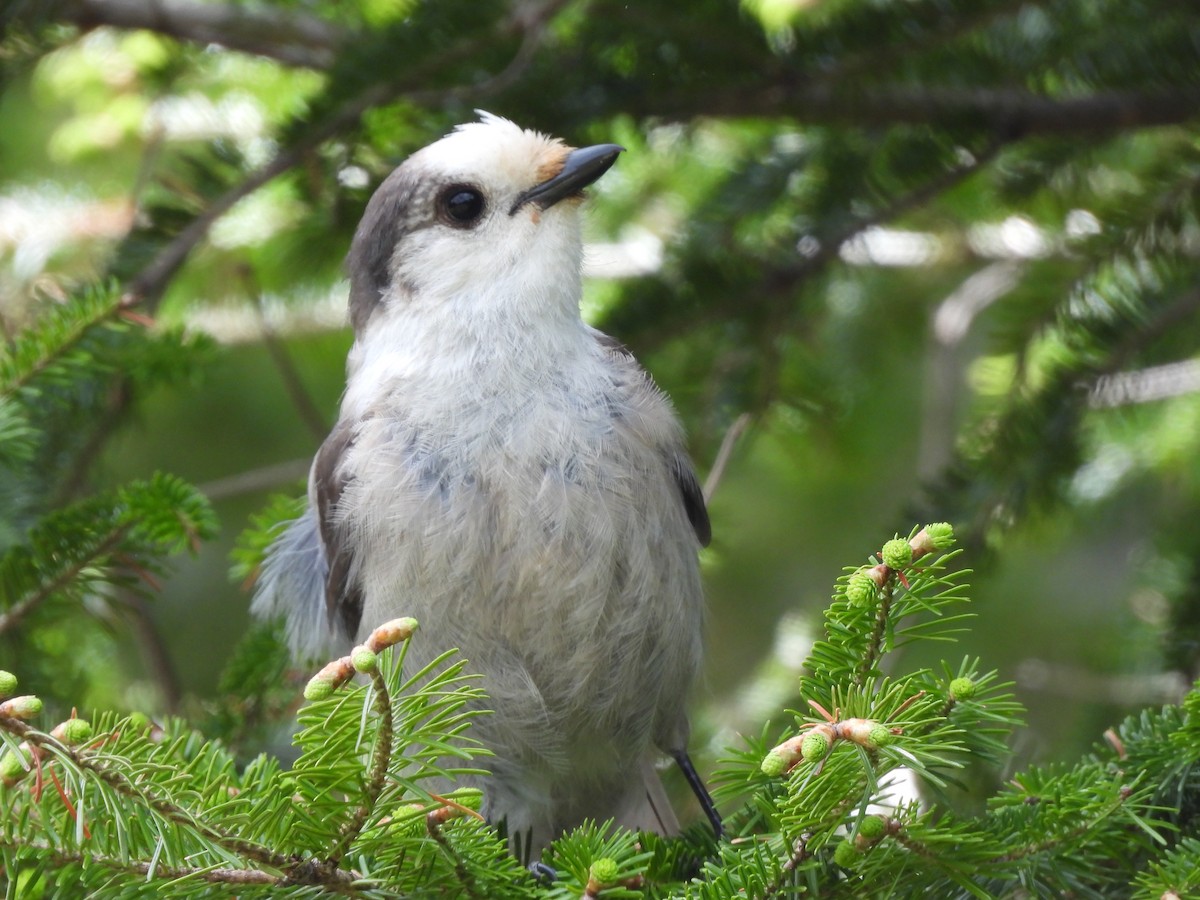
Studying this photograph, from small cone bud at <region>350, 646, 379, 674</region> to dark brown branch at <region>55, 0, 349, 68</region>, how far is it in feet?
7.44

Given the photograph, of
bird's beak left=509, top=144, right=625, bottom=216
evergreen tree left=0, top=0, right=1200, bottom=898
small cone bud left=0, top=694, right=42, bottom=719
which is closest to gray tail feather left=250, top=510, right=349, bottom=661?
evergreen tree left=0, top=0, right=1200, bottom=898

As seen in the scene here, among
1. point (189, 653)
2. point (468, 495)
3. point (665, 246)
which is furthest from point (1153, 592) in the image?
point (189, 653)

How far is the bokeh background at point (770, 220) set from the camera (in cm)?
298

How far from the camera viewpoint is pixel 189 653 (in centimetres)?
483

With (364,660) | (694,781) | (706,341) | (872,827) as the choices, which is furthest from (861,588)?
(706,341)

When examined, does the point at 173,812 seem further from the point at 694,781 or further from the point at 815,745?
the point at 694,781

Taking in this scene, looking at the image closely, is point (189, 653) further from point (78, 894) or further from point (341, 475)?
point (78, 894)

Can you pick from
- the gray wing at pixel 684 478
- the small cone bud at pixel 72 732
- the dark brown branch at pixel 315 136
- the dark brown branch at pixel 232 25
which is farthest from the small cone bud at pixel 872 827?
the dark brown branch at pixel 232 25

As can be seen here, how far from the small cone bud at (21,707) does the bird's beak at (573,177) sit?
64.0 inches

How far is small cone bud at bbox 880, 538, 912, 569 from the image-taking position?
1.43 meters

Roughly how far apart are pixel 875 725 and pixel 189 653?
13.0 feet

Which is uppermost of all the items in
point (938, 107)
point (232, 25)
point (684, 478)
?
point (232, 25)

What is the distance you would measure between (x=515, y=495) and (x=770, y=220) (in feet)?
5.79

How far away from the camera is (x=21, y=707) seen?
1376 millimetres
